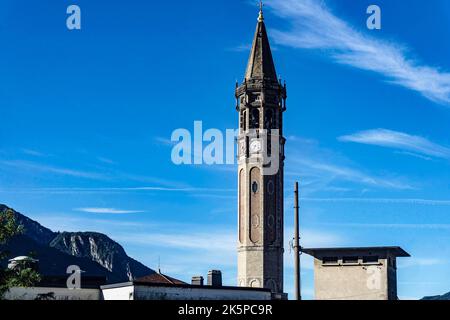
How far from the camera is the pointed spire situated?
98.8m

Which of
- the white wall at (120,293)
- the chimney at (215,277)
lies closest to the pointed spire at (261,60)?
the chimney at (215,277)

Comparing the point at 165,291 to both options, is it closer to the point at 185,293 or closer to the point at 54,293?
the point at 185,293

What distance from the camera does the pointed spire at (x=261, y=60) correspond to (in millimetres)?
98750

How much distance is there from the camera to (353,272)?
5688cm

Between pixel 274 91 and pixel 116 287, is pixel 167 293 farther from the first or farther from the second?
pixel 274 91

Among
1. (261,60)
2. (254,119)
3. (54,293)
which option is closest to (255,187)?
(254,119)

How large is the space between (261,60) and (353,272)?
156ft

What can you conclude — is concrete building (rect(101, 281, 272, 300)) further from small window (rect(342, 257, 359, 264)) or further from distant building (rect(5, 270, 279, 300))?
small window (rect(342, 257, 359, 264))

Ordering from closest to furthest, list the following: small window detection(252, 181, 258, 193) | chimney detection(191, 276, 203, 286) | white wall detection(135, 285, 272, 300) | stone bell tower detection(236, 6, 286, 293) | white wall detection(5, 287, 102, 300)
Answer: white wall detection(5, 287, 102, 300)
white wall detection(135, 285, 272, 300)
chimney detection(191, 276, 203, 286)
stone bell tower detection(236, 6, 286, 293)
small window detection(252, 181, 258, 193)

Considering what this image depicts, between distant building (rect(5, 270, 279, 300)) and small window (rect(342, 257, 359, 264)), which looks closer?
distant building (rect(5, 270, 279, 300))

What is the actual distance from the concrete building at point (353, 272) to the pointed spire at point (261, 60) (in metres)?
44.0

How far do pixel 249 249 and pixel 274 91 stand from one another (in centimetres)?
2020

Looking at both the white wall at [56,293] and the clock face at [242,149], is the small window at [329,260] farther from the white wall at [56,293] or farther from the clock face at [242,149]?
the clock face at [242,149]

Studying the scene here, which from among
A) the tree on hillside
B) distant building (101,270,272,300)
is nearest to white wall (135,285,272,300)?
distant building (101,270,272,300)
